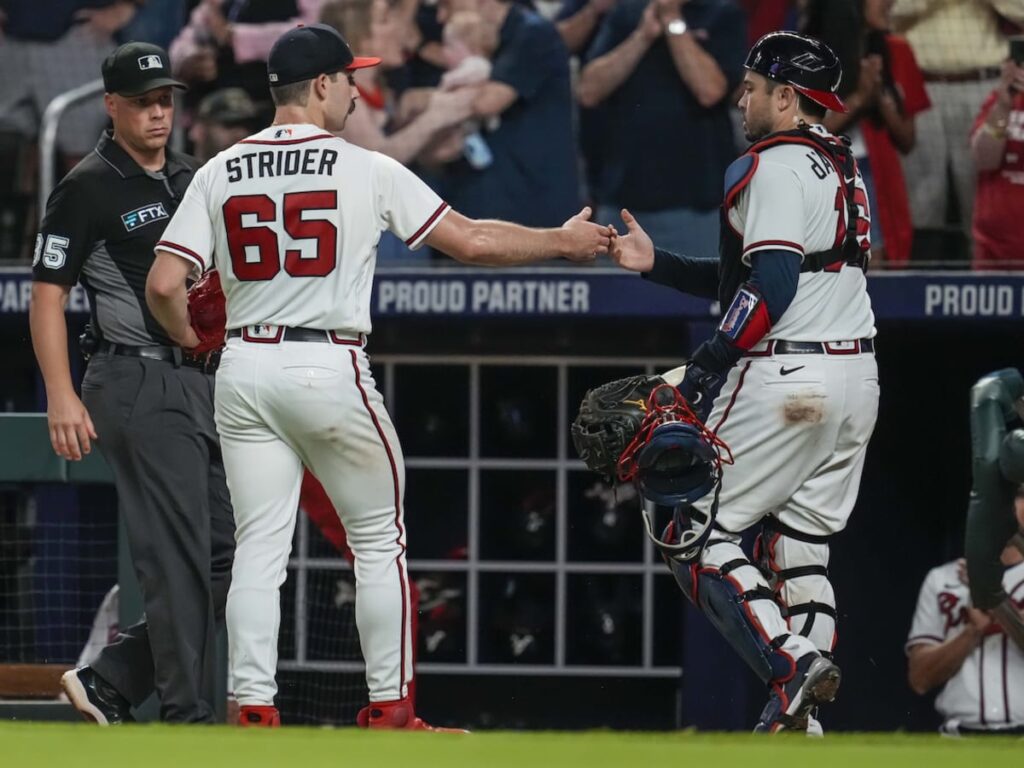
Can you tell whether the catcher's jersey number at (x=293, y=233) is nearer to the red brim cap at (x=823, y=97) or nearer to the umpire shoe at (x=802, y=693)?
the red brim cap at (x=823, y=97)

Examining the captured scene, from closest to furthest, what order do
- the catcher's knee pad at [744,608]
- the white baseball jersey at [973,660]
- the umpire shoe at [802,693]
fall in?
the umpire shoe at [802,693]
the catcher's knee pad at [744,608]
the white baseball jersey at [973,660]

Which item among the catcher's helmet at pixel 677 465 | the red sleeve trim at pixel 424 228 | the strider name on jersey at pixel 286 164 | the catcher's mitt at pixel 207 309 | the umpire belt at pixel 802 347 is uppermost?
the strider name on jersey at pixel 286 164

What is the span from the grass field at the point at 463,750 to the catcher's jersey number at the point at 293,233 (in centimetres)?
131

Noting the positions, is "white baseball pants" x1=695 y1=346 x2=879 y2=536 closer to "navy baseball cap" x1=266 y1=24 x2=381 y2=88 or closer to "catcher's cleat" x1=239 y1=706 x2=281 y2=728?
"catcher's cleat" x1=239 y1=706 x2=281 y2=728

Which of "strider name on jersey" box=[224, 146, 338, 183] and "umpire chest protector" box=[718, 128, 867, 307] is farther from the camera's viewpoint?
"umpire chest protector" box=[718, 128, 867, 307]

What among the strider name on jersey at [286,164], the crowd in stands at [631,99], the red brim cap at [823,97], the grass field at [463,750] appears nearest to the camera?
the grass field at [463,750]

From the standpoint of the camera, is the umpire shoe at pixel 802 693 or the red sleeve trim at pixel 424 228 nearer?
the red sleeve trim at pixel 424 228

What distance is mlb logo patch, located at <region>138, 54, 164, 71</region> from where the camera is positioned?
19.0ft

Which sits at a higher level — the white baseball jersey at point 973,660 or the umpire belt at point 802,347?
the umpire belt at point 802,347

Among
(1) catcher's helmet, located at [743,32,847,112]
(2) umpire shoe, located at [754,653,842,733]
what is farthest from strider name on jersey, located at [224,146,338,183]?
(2) umpire shoe, located at [754,653,842,733]

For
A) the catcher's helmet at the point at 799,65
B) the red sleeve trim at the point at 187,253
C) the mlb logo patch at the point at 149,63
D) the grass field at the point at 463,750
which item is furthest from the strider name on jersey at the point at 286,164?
the grass field at the point at 463,750

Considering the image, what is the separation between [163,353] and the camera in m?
5.74

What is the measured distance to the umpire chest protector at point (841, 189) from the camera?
5.49m

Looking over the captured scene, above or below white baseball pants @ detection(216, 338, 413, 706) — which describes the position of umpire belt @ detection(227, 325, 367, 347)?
above
